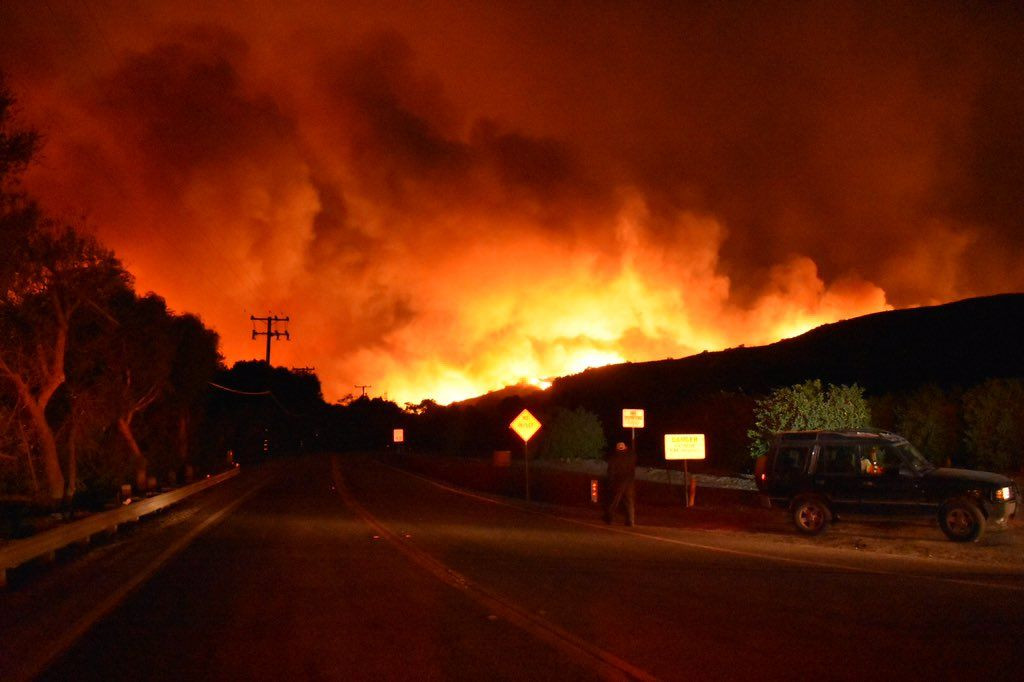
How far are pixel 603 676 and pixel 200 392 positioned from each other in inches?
2237

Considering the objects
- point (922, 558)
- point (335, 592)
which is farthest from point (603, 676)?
point (922, 558)

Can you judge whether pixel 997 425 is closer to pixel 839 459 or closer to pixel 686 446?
pixel 686 446

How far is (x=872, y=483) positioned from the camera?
69.9 feet

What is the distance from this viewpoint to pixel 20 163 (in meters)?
24.2

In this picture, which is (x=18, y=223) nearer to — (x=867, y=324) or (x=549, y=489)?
(x=549, y=489)

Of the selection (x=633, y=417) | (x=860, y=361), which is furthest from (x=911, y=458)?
(x=860, y=361)

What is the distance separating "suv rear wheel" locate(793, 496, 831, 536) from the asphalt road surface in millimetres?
1162

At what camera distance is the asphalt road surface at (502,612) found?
29.8ft

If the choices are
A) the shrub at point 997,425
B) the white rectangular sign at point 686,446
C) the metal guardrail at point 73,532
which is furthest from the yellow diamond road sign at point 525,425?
the shrub at point 997,425

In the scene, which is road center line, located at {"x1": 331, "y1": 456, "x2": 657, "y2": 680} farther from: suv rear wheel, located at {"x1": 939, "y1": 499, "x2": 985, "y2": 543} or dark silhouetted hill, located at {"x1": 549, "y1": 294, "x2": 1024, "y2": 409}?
dark silhouetted hill, located at {"x1": 549, "y1": 294, "x2": 1024, "y2": 409}

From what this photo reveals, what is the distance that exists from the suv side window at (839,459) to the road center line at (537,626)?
29.7ft

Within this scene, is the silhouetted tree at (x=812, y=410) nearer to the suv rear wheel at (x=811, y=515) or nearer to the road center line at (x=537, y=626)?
the suv rear wheel at (x=811, y=515)

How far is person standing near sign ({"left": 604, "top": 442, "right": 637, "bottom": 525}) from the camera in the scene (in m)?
25.2

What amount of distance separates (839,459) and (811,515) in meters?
1.33
